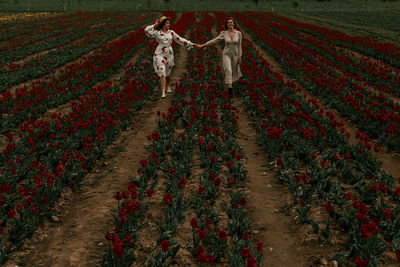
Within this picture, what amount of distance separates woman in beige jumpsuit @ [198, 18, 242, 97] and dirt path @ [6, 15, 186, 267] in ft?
14.3

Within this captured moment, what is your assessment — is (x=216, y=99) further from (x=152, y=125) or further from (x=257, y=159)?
(x=257, y=159)

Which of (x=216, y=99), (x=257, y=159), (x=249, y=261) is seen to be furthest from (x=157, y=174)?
(x=216, y=99)

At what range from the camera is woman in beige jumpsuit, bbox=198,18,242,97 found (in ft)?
33.8

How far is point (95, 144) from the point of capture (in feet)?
21.0

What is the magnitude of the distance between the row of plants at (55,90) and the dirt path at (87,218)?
303 centimetres

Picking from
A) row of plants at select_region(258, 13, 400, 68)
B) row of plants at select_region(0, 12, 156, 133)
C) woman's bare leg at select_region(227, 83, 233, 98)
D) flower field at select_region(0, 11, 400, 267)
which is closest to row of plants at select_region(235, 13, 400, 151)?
flower field at select_region(0, 11, 400, 267)

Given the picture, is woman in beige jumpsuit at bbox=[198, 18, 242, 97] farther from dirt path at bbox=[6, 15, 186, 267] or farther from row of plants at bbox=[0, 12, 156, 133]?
row of plants at bbox=[0, 12, 156, 133]

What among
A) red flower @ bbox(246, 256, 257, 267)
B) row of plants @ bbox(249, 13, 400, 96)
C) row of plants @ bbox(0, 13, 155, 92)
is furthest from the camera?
row of plants @ bbox(0, 13, 155, 92)

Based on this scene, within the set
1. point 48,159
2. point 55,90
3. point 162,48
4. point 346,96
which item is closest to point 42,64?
point 55,90

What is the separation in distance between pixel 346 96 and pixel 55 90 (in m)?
8.96

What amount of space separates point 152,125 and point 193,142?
1878 mm

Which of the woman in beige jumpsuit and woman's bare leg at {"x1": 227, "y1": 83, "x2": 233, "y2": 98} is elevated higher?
the woman in beige jumpsuit

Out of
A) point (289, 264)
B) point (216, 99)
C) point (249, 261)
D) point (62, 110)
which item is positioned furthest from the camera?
point (216, 99)

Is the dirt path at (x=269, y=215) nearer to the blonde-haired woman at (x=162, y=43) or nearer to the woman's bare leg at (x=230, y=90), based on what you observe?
the woman's bare leg at (x=230, y=90)
